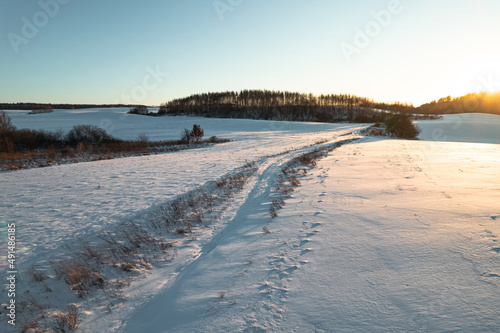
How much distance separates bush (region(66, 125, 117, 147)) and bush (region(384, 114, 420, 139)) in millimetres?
45962

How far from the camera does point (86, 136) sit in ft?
110

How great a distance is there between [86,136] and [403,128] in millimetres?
49291

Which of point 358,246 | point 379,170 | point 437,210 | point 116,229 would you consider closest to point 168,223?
point 116,229

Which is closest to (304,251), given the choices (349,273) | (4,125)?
(349,273)

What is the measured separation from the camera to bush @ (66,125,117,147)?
3253cm

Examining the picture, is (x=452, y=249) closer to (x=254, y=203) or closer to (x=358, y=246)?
(x=358, y=246)

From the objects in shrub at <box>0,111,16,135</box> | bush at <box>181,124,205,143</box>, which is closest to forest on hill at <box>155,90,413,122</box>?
bush at <box>181,124,205,143</box>

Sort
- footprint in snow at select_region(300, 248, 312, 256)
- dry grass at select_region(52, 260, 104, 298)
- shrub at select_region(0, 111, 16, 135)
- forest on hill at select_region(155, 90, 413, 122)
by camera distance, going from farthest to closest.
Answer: forest on hill at select_region(155, 90, 413, 122)
shrub at select_region(0, 111, 16, 135)
footprint in snow at select_region(300, 248, 312, 256)
dry grass at select_region(52, 260, 104, 298)

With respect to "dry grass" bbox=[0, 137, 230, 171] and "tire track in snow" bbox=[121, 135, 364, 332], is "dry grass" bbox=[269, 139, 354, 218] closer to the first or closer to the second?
"tire track in snow" bbox=[121, 135, 364, 332]

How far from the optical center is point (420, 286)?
11.0ft

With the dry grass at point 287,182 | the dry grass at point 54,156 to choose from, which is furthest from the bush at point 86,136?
the dry grass at point 287,182

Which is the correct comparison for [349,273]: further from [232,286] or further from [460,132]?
[460,132]

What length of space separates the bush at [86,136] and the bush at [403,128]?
151ft

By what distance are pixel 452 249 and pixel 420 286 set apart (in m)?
1.42
